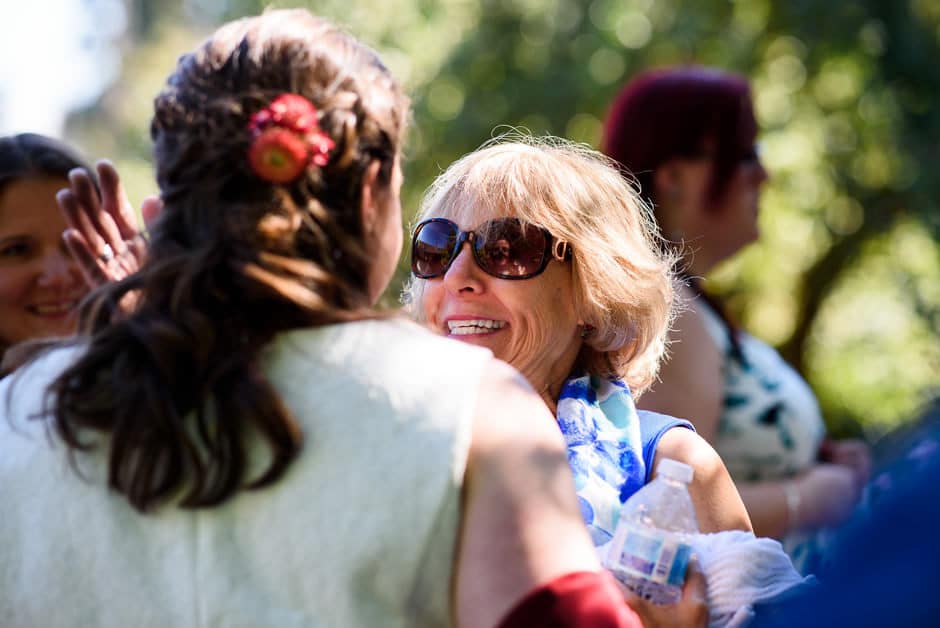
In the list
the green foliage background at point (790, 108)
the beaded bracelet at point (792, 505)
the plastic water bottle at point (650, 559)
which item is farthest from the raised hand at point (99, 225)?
the green foliage background at point (790, 108)

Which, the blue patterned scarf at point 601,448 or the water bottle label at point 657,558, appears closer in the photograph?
the water bottle label at point 657,558

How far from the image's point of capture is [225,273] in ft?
5.20

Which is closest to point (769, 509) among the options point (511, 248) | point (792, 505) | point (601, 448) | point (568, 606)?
point (792, 505)

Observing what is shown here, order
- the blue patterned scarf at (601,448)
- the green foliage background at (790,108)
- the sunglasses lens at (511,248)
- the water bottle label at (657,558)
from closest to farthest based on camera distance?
the water bottle label at (657,558)
the blue patterned scarf at (601,448)
the sunglasses lens at (511,248)
the green foliage background at (790,108)

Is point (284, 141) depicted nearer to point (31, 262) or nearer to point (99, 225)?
point (99, 225)

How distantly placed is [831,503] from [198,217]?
98.4 inches

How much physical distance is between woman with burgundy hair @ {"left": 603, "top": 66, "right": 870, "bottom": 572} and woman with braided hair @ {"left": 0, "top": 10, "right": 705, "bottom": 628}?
176cm

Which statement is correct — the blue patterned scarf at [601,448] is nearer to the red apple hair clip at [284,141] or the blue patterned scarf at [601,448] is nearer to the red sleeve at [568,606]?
the red sleeve at [568,606]

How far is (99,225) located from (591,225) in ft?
3.63

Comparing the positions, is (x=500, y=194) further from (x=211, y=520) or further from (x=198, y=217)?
(x=211, y=520)

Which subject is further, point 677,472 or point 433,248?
point 433,248

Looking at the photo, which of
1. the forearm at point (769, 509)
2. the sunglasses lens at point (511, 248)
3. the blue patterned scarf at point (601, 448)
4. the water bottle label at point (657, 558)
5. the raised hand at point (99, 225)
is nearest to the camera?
the water bottle label at point (657, 558)

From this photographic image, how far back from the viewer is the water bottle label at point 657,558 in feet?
6.00

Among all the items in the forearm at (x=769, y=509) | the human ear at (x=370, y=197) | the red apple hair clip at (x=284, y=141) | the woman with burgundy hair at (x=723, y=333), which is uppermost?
the red apple hair clip at (x=284, y=141)
